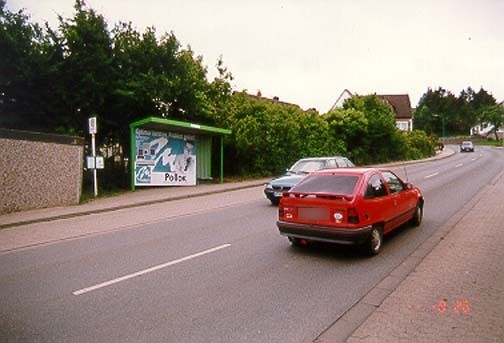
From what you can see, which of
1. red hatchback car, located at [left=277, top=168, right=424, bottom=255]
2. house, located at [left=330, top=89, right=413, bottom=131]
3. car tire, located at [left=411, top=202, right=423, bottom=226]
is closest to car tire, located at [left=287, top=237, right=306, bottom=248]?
red hatchback car, located at [left=277, top=168, right=424, bottom=255]

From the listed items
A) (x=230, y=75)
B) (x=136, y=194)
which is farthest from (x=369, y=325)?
(x=230, y=75)

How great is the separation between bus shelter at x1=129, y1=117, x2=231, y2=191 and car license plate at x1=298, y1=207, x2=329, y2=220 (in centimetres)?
1050

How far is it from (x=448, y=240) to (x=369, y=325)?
443 centimetres

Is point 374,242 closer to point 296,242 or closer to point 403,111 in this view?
point 296,242

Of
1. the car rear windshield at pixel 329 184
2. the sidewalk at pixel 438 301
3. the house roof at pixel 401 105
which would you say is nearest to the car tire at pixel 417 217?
the sidewalk at pixel 438 301

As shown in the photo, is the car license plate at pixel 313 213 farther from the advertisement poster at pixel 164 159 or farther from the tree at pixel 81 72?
the tree at pixel 81 72

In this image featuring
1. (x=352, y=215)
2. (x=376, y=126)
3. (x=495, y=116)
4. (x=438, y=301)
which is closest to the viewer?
(x=438, y=301)

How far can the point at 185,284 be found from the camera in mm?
5582

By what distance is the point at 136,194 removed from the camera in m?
16.2

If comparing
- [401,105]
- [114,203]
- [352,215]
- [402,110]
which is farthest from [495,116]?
[352,215]

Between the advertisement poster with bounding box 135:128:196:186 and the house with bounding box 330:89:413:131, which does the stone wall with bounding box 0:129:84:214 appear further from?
the house with bounding box 330:89:413:131

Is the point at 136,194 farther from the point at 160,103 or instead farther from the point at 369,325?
the point at 369,325

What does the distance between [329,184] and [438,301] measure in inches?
118

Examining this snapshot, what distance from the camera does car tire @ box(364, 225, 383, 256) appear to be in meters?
6.84
